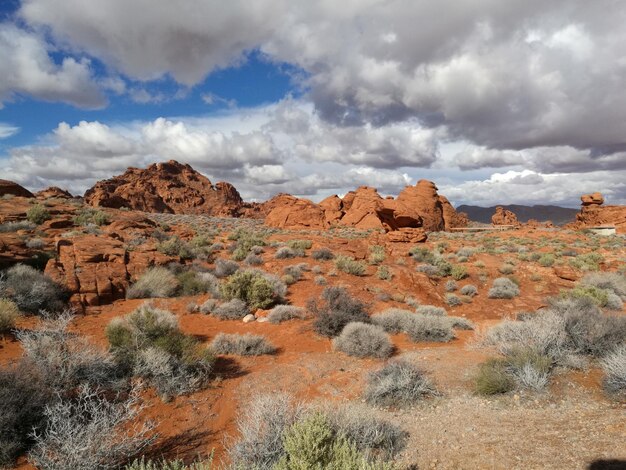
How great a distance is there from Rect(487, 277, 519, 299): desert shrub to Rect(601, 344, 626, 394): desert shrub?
9.49 m

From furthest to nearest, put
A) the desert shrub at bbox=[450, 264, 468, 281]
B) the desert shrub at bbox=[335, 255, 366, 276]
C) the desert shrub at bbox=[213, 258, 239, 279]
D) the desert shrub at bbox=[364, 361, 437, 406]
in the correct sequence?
the desert shrub at bbox=[450, 264, 468, 281]
the desert shrub at bbox=[335, 255, 366, 276]
the desert shrub at bbox=[213, 258, 239, 279]
the desert shrub at bbox=[364, 361, 437, 406]

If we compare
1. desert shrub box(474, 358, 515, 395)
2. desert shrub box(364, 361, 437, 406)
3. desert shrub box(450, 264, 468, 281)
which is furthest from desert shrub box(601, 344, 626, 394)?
desert shrub box(450, 264, 468, 281)

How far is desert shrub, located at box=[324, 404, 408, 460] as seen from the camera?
13.7ft

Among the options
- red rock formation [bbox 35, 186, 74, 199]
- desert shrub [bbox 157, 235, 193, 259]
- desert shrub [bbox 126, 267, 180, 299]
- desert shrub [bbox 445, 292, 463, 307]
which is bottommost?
desert shrub [bbox 445, 292, 463, 307]

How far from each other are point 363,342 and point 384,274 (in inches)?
298

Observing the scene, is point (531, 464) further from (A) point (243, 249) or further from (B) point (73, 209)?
(B) point (73, 209)

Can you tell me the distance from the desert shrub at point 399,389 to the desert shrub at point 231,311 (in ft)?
19.0

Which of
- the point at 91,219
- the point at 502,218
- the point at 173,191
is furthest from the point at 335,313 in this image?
the point at 173,191

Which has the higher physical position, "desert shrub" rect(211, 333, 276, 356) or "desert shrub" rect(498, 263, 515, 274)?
"desert shrub" rect(211, 333, 276, 356)

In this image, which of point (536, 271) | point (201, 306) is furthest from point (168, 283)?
point (536, 271)

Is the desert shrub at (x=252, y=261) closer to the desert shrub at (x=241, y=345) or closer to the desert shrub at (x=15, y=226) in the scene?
the desert shrub at (x=241, y=345)

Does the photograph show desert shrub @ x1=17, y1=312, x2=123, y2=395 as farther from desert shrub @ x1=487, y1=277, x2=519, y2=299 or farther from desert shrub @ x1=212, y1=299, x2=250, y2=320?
desert shrub @ x1=487, y1=277, x2=519, y2=299

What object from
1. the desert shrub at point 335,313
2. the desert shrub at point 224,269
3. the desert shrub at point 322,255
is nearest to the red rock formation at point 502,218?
the desert shrub at point 322,255

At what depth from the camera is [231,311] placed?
10.9m
